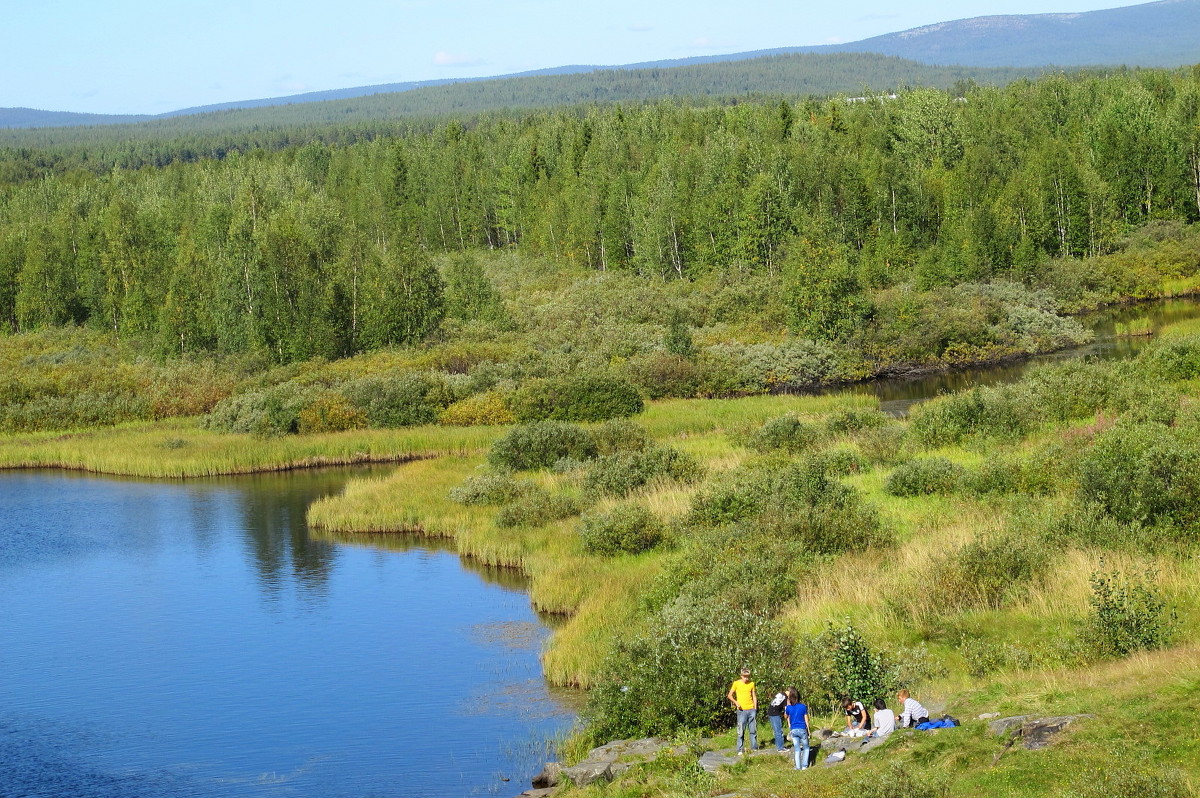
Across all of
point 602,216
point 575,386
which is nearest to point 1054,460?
point 575,386

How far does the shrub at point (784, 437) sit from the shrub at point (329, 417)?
2405cm

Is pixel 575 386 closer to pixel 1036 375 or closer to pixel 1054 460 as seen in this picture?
pixel 1036 375

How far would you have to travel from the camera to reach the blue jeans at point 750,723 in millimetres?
18953

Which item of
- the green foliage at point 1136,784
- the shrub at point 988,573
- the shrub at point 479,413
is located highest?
the green foliage at point 1136,784

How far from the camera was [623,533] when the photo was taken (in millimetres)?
35000

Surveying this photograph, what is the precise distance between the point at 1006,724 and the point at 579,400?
43.6 meters

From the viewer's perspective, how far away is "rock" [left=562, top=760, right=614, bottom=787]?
19312mm

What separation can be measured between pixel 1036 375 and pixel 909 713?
117 feet

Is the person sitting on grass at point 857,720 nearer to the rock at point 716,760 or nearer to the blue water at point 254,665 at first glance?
the rock at point 716,760

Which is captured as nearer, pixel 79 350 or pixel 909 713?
pixel 909 713

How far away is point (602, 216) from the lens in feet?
404

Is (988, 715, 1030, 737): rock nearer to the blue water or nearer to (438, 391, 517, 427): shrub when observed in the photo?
the blue water

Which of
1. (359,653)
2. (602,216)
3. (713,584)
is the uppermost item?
(602,216)

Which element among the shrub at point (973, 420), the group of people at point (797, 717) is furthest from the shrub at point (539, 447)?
the group of people at point (797, 717)
